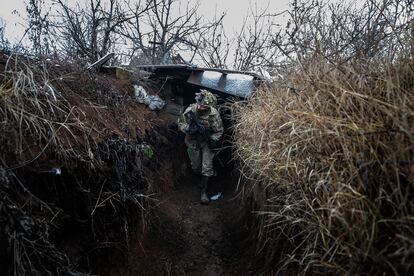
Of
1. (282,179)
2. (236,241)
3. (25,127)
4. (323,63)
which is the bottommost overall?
(236,241)

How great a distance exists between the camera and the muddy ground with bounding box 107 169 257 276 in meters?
3.49

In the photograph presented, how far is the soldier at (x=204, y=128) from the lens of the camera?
6.04 meters

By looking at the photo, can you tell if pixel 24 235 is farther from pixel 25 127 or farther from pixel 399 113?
pixel 399 113

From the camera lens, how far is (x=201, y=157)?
6.35 m

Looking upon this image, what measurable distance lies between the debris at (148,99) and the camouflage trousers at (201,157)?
3.08 ft

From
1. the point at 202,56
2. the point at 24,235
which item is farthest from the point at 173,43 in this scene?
the point at 24,235

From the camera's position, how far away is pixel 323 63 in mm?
3209

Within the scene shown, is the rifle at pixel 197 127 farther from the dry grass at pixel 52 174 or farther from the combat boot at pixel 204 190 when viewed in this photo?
the dry grass at pixel 52 174

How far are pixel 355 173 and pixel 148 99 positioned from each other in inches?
199

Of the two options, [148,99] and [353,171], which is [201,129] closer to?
[148,99]

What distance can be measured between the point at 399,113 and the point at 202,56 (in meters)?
11.4

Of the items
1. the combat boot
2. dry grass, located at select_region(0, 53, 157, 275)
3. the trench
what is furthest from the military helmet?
dry grass, located at select_region(0, 53, 157, 275)

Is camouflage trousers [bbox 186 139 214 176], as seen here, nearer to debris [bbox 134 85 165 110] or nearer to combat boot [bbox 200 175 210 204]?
combat boot [bbox 200 175 210 204]

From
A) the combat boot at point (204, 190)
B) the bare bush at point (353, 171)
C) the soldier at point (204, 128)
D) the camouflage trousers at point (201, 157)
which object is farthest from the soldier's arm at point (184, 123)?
the bare bush at point (353, 171)
